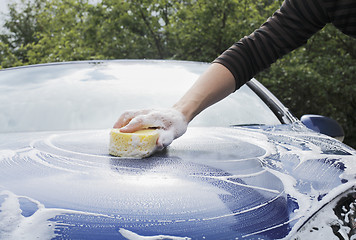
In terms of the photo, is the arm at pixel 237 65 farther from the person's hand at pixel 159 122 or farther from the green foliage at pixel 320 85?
the green foliage at pixel 320 85

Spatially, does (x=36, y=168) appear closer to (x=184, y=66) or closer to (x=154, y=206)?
(x=154, y=206)

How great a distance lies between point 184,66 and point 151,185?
1506mm

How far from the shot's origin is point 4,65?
10852mm

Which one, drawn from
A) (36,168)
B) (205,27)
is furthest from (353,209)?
(205,27)

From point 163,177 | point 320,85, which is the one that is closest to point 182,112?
point 163,177

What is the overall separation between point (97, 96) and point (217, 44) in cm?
595

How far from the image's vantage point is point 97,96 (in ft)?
6.51

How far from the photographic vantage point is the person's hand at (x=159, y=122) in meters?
1.29

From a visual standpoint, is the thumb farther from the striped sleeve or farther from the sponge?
the striped sleeve

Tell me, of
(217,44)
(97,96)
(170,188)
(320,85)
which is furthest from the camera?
(217,44)

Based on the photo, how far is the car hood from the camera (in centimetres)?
82

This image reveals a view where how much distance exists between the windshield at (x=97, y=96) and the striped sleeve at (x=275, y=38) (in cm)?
50

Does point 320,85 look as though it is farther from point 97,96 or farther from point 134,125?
point 134,125

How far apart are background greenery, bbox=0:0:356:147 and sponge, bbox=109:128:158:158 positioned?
593 centimetres
